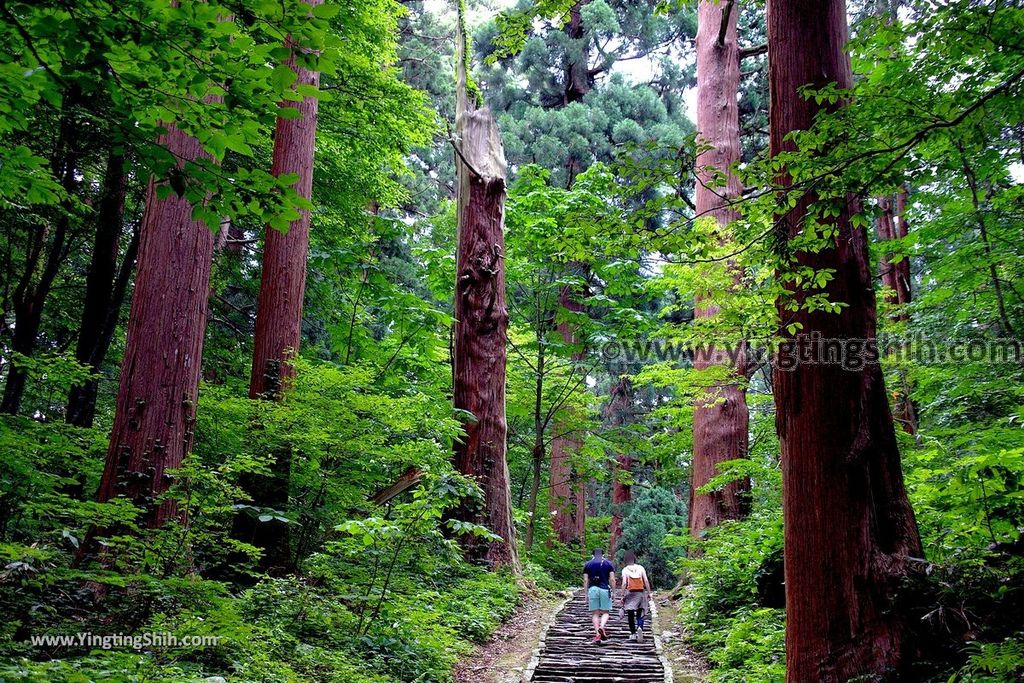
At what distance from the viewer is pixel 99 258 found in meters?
7.83

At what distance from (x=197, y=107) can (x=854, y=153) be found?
10.7ft

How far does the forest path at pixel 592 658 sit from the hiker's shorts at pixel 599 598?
40 cm

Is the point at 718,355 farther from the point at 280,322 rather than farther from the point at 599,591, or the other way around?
the point at 280,322

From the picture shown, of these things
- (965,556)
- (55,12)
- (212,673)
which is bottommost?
(212,673)

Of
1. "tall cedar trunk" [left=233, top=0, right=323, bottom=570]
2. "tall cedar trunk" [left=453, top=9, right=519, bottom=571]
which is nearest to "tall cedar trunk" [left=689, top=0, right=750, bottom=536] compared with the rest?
"tall cedar trunk" [left=453, top=9, right=519, bottom=571]

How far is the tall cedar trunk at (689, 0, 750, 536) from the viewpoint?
12125mm

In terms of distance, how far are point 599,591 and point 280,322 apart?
556cm

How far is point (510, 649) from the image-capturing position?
24.9ft

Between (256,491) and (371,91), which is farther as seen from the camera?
(371,91)

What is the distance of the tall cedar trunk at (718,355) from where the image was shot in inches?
477

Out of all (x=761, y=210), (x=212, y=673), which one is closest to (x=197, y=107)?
(x=761, y=210)

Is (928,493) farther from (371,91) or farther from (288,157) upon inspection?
(371,91)

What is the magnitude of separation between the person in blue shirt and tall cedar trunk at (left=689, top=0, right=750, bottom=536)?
123 inches

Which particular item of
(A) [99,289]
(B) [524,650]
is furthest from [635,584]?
(A) [99,289]
